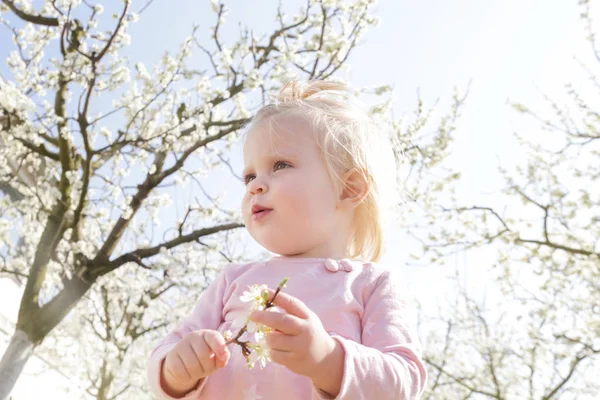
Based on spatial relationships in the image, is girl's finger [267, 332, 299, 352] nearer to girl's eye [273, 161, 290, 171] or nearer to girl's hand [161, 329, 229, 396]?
girl's hand [161, 329, 229, 396]

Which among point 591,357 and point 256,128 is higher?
point 591,357

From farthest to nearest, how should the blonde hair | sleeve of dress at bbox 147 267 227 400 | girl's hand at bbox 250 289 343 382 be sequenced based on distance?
the blonde hair
sleeve of dress at bbox 147 267 227 400
girl's hand at bbox 250 289 343 382

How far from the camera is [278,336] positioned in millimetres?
862

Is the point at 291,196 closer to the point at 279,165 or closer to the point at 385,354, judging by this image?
the point at 279,165

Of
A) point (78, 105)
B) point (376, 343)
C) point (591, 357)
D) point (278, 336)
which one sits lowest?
point (278, 336)

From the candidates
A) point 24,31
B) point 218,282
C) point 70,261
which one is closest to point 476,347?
point 70,261

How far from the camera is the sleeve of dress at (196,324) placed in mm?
1104

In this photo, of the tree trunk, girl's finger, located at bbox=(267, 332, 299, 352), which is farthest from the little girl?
the tree trunk

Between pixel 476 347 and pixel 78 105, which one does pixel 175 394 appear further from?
pixel 476 347

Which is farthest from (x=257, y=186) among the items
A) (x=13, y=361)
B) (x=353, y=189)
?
(x=13, y=361)

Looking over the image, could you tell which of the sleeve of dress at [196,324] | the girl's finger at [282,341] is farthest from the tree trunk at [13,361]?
the girl's finger at [282,341]

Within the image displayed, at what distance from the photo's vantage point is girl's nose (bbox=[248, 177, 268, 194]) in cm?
131

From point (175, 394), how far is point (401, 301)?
0.54 m

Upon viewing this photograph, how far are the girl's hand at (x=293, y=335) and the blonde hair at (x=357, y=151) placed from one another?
1.81ft
